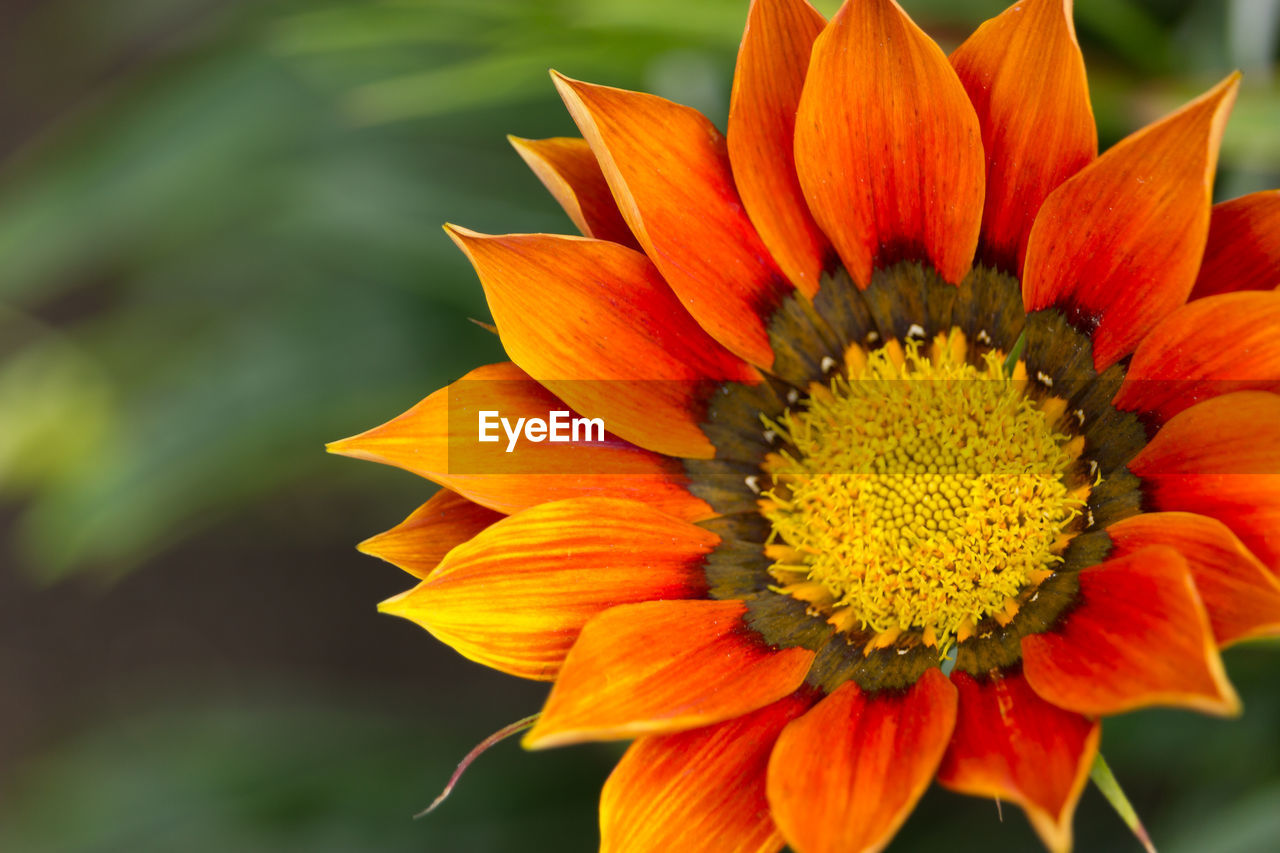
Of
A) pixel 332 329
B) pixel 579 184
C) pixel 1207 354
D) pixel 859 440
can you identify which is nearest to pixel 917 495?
pixel 859 440

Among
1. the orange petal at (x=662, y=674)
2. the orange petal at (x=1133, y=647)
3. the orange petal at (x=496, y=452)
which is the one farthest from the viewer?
the orange petal at (x=496, y=452)

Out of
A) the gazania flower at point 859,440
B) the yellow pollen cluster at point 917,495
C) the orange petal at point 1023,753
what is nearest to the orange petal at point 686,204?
the gazania flower at point 859,440

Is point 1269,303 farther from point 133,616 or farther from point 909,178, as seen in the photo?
point 133,616

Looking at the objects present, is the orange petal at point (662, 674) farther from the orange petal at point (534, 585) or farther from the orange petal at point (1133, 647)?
the orange petal at point (1133, 647)

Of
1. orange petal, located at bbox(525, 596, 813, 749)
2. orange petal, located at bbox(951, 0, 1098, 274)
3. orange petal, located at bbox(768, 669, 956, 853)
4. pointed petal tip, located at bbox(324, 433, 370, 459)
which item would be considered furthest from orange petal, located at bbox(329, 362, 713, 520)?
orange petal, located at bbox(951, 0, 1098, 274)

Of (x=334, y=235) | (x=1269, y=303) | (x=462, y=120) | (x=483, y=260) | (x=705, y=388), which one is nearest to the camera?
(x=1269, y=303)

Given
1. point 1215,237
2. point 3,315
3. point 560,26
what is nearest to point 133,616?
point 3,315

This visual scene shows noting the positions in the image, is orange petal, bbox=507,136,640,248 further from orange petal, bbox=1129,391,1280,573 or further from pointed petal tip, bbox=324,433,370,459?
orange petal, bbox=1129,391,1280,573
